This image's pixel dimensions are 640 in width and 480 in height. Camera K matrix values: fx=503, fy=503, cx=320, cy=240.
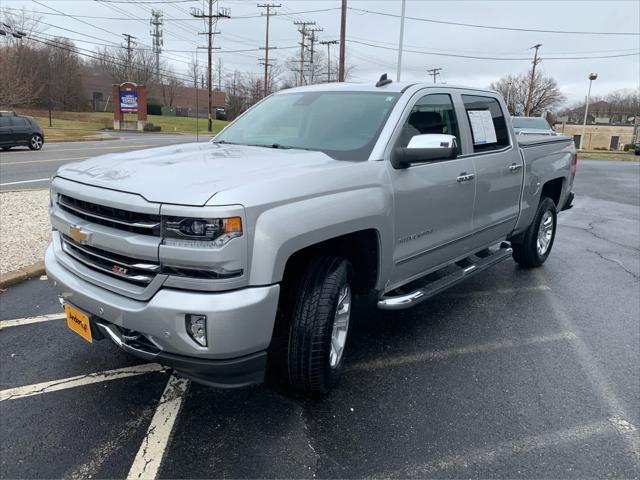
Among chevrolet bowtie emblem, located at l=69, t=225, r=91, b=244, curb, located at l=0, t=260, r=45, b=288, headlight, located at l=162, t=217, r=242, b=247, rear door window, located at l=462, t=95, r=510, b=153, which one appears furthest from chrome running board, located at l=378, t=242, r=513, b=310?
curb, located at l=0, t=260, r=45, b=288

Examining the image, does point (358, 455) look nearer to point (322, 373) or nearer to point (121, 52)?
point (322, 373)

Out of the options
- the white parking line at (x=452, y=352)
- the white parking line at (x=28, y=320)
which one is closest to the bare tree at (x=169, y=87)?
the white parking line at (x=28, y=320)

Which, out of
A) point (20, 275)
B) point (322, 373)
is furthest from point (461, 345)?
point (20, 275)

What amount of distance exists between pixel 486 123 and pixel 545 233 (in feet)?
7.19

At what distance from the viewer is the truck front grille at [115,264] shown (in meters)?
2.46

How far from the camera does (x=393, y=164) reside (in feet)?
10.8

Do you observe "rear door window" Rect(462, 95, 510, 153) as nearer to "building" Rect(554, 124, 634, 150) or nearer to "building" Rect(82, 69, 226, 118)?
"building" Rect(82, 69, 226, 118)

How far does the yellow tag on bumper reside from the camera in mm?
2777

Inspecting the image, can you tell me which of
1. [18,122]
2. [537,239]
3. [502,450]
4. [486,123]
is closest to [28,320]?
[502,450]

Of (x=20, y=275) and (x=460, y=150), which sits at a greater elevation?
(x=460, y=150)

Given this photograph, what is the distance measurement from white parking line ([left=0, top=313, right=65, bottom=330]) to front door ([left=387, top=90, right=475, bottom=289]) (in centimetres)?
286

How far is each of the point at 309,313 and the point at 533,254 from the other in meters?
4.06

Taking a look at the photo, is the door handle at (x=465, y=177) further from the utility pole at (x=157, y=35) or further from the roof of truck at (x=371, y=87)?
the utility pole at (x=157, y=35)

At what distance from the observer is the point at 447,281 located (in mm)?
4004
